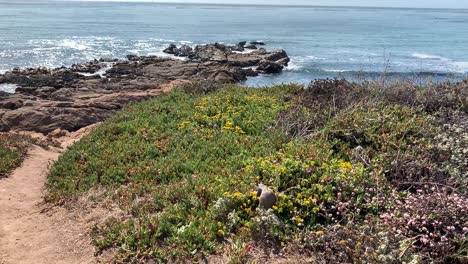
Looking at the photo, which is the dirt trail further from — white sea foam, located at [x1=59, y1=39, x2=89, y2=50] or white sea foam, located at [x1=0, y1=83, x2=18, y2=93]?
white sea foam, located at [x1=59, y1=39, x2=89, y2=50]

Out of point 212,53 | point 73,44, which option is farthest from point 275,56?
point 73,44

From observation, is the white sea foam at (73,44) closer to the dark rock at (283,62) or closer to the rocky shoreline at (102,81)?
the rocky shoreline at (102,81)

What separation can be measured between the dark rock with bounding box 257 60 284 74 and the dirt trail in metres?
30.5

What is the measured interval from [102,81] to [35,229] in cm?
2338

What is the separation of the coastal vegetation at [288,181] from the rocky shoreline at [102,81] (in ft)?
25.2

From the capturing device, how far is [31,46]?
4816cm

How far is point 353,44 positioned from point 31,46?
129ft

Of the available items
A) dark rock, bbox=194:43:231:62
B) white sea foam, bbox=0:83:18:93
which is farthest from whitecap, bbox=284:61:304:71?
white sea foam, bbox=0:83:18:93

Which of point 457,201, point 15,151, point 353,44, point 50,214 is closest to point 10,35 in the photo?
point 353,44

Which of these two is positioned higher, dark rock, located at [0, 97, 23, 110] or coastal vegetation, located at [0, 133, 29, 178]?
coastal vegetation, located at [0, 133, 29, 178]

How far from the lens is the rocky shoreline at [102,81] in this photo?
18.2 metres

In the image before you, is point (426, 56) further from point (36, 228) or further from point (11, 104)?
point (36, 228)

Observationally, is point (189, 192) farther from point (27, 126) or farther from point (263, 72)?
point (263, 72)

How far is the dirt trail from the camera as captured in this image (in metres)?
6.39
